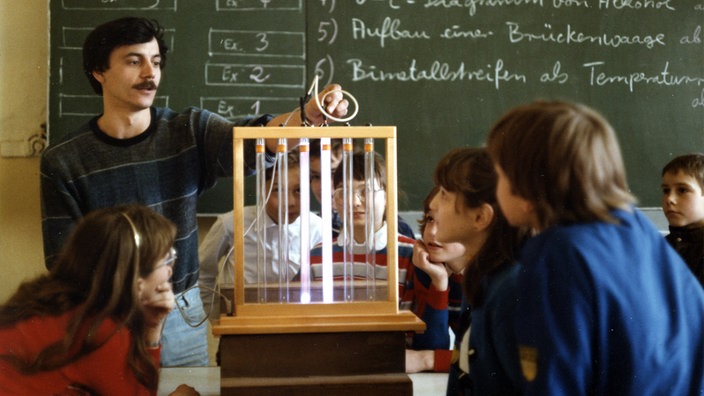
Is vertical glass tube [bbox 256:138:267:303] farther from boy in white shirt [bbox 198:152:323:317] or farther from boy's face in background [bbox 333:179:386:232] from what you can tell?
boy's face in background [bbox 333:179:386:232]

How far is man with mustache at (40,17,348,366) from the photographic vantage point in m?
2.00

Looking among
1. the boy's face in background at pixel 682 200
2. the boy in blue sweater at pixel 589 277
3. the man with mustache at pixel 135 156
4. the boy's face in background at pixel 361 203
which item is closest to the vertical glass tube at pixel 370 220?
the boy's face in background at pixel 361 203

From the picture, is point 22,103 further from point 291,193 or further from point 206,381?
point 291,193

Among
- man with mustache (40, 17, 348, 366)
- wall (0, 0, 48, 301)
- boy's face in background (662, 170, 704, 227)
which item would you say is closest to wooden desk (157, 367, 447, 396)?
man with mustache (40, 17, 348, 366)

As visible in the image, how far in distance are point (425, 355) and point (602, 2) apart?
1.64 metres

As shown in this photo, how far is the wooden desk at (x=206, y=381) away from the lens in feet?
5.18

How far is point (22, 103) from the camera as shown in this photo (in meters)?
2.55

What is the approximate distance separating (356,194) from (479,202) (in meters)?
0.24

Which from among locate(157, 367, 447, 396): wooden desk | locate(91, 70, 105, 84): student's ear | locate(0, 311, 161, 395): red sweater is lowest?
locate(157, 367, 447, 396): wooden desk

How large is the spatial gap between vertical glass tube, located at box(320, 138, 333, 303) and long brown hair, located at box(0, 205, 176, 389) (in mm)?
391

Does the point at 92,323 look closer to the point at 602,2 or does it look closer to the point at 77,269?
the point at 77,269

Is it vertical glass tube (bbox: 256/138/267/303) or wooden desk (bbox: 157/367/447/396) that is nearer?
vertical glass tube (bbox: 256/138/267/303)

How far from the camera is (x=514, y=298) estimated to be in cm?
110

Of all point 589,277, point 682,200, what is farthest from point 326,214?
point 682,200
